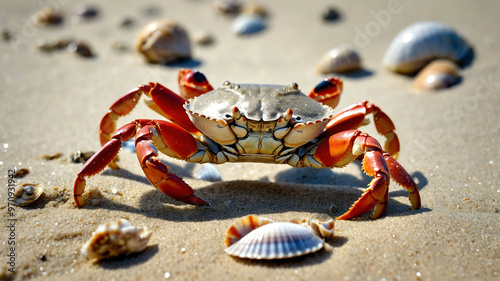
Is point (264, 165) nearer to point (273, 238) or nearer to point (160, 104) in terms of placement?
point (160, 104)

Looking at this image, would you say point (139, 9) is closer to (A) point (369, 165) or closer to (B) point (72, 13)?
(B) point (72, 13)

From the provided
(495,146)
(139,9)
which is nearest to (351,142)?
(495,146)

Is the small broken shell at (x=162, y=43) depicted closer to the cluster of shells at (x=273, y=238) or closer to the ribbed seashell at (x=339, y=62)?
the ribbed seashell at (x=339, y=62)

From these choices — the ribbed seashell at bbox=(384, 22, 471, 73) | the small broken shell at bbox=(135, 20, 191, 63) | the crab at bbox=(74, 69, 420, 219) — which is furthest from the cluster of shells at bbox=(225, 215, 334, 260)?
the small broken shell at bbox=(135, 20, 191, 63)

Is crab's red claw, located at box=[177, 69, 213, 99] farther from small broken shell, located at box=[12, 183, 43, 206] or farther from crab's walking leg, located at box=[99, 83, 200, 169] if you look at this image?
small broken shell, located at box=[12, 183, 43, 206]

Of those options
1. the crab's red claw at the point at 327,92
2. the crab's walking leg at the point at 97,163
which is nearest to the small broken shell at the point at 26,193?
the crab's walking leg at the point at 97,163

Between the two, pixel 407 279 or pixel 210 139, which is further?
pixel 210 139

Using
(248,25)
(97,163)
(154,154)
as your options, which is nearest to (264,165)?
(154,154)
